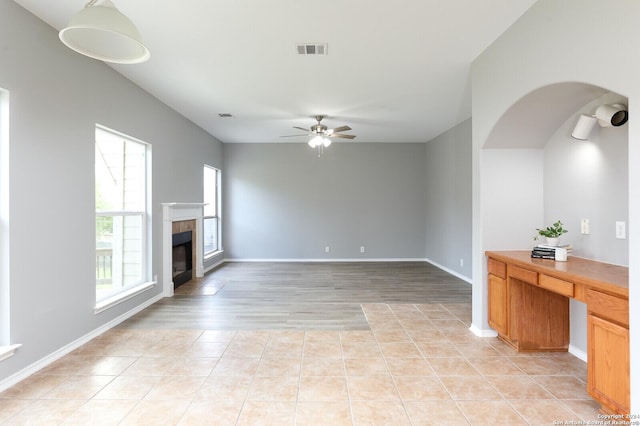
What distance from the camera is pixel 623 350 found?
6.21 feet

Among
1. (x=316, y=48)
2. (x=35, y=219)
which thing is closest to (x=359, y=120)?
(x=316, y=48)

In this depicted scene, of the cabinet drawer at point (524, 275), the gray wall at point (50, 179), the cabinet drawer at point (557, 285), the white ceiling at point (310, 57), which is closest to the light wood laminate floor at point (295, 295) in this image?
the gray wall at point (50, 179)

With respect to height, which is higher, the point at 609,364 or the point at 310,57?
the point at 310,57

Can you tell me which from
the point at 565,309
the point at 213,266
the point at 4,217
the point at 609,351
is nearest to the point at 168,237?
the point at 213,266

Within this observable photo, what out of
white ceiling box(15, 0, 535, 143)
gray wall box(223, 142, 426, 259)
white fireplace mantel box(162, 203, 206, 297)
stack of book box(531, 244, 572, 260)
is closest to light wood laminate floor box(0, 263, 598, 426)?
white fireplace mantel box(162, 203, 206, 297)

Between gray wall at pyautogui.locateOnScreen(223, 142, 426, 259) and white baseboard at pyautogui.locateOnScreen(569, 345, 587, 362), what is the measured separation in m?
5.12

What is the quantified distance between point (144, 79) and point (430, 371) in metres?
4.33

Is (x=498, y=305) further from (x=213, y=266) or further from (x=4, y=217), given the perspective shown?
(x=213, y=266)

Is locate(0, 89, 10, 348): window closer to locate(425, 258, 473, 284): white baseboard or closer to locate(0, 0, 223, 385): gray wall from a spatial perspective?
locate(0, 0, 223, 385): gray wall

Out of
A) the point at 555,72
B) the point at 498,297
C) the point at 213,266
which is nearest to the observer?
the point at 555,72

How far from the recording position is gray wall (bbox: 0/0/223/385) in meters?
2.52

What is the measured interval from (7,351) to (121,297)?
1.47 meters

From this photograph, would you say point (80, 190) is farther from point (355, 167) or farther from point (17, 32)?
point (355, 167)

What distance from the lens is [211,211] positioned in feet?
25.0
